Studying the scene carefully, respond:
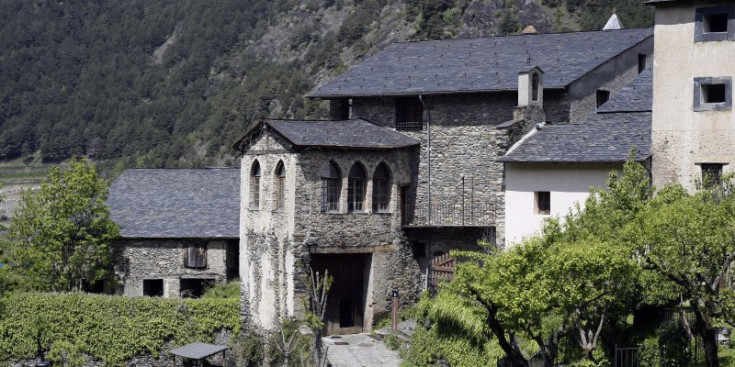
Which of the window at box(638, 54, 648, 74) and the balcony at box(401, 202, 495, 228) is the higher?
the window at box(638, 54, 648, 74)

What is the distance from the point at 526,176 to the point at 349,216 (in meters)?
6.60

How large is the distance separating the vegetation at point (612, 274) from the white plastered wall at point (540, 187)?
532 cm

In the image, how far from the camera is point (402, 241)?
137ft

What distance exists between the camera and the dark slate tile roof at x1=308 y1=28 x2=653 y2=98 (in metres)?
42.1

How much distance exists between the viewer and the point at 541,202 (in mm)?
37406

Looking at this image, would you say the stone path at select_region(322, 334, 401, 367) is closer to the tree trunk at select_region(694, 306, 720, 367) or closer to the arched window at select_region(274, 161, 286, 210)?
the arched window at select_region(274, 161, 286, 210)

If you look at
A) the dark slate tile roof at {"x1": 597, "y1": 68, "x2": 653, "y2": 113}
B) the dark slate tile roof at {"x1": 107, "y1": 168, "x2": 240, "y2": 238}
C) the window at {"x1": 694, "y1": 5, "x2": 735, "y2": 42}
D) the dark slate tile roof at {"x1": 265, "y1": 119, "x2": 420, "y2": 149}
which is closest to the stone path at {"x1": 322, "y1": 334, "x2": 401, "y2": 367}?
the dark slate tile roof at {"x1": 265, "y1": 119, "x2": 420, "y2": 149}

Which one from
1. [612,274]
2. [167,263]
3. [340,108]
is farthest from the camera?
[167,263]

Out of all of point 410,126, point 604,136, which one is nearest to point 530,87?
point 604,136

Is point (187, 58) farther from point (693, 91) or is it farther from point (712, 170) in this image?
point (712, 170)

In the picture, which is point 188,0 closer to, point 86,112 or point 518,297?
point 86,112

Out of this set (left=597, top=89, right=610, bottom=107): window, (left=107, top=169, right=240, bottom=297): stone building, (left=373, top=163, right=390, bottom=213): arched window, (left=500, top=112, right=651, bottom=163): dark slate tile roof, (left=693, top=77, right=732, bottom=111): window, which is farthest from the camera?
(left=107, top=169, right=240, bottom=297): stone building

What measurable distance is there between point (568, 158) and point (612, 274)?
939 centimetres

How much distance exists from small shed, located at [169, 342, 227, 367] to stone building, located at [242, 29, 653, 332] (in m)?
1.89
